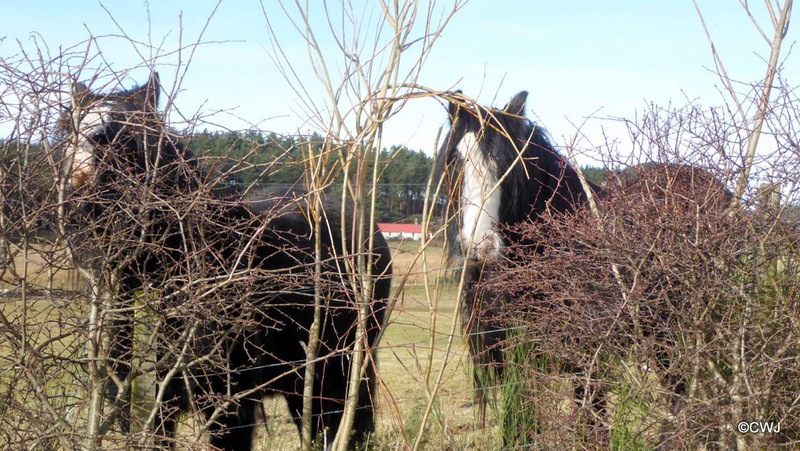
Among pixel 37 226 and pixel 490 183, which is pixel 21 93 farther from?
pixel 490 183

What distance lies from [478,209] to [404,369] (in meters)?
1.08

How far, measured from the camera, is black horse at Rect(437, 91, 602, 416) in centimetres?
415

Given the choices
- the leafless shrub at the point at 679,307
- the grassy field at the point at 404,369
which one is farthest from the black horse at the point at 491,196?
the leafless shrub at the point at 679,307

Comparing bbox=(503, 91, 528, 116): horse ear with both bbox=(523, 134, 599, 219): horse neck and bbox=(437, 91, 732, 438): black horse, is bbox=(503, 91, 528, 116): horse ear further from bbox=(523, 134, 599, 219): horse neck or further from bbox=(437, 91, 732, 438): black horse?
bbox=(523, 134, 599, 219): horse neck

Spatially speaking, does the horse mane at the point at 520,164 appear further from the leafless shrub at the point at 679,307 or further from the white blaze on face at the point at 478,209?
the leafless shrub at the point at 679,307

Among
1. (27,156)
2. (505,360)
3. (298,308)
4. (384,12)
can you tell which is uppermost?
(384,12)

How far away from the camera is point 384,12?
2840 millimetres

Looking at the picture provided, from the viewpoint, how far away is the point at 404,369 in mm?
4512

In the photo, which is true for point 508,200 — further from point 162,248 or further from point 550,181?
point 162,248

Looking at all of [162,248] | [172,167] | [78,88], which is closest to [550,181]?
[172,167]

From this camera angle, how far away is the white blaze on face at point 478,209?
4105 mm

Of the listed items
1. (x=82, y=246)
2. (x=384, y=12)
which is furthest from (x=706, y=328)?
(x=82, y=246)

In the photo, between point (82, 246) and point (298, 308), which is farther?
point (298, 308)

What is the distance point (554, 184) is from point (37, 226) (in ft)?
10.3
